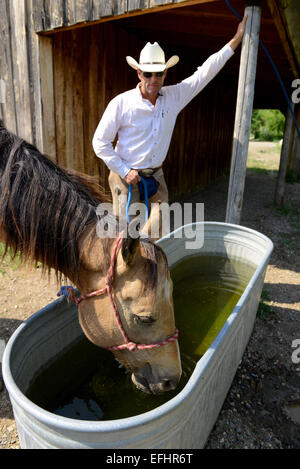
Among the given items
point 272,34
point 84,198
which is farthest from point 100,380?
point 272,34

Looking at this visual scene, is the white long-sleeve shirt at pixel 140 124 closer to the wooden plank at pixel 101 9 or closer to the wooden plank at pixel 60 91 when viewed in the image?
the wooden plank at pixel 101 9

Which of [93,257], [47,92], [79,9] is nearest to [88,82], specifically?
[47,92]

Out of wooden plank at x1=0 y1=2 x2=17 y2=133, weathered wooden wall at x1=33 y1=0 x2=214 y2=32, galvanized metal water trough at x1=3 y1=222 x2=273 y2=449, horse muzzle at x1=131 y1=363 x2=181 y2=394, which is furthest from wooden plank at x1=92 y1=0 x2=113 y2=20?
horse muzzle at x1=131 y1=363 x2=181 y2=394

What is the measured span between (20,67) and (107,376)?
3.25m

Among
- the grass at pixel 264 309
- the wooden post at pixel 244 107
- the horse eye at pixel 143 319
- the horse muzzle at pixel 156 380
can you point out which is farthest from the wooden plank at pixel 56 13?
the grass at pixel 264 309

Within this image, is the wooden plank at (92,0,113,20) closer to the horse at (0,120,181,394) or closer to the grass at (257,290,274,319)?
the horse at (0,120,181,394)

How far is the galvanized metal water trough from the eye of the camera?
42.9 inches

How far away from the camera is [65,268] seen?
156 centimetres

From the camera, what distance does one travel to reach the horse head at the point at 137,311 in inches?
54.4

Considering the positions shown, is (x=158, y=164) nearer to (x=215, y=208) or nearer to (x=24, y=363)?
(x=24, y=363)

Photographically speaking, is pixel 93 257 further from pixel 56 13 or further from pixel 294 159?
pixel 294 159

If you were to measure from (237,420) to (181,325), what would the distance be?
0.85 meters

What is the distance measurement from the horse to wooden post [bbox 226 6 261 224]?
6.07ft

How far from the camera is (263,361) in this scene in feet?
8.15
